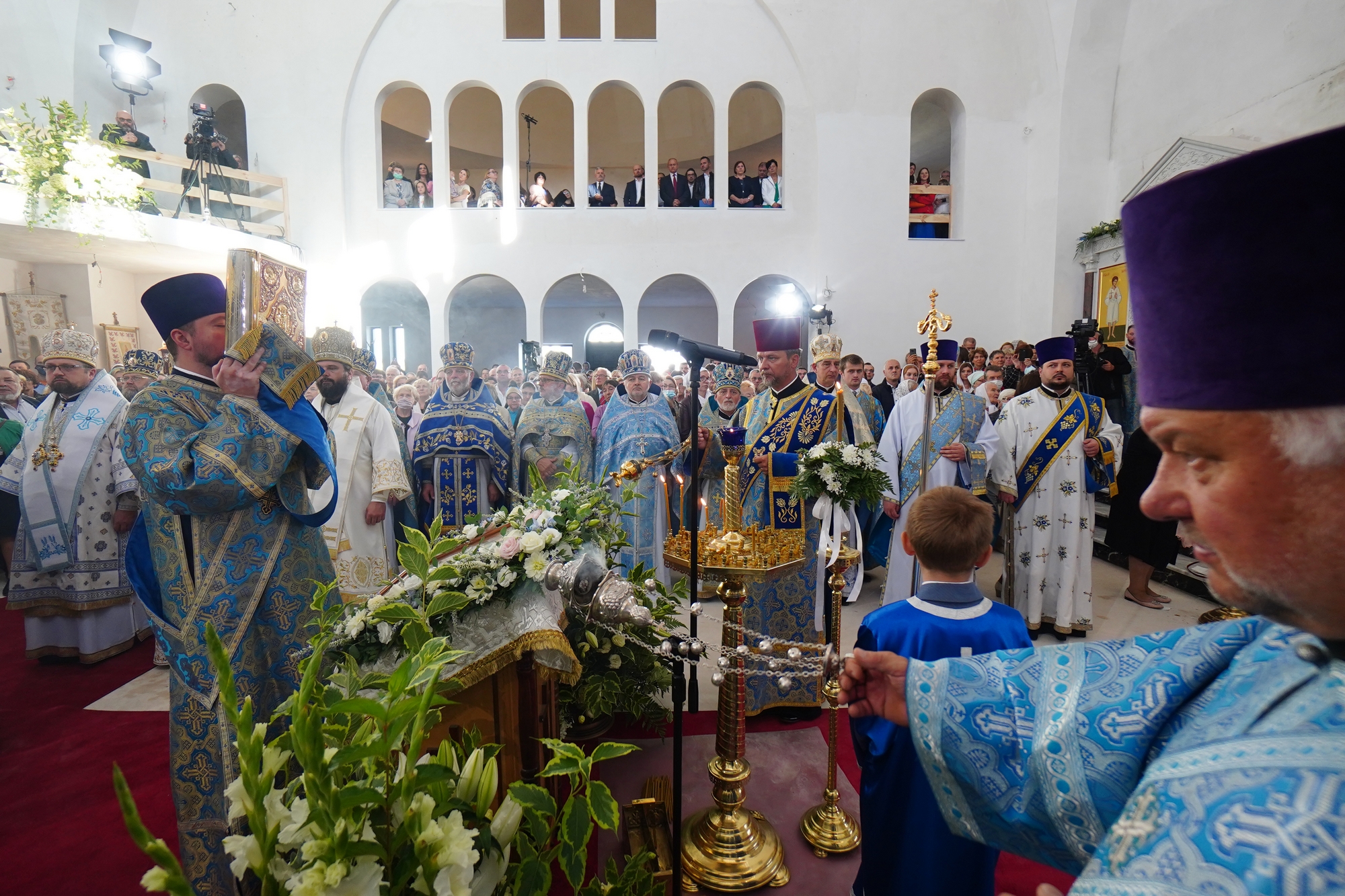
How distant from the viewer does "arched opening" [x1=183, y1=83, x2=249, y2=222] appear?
13430mm

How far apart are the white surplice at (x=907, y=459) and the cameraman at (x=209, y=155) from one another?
46.9 ft

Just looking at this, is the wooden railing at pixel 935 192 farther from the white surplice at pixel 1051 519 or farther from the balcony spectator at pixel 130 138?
the balcony spectator at pixel 130 138

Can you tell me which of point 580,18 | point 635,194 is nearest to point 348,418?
point 635,194

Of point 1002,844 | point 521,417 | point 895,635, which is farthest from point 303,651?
point 521,417

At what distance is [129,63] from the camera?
14219 millimetres

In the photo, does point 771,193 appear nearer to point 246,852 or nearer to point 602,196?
point 602,196

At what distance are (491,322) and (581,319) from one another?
2930 mm

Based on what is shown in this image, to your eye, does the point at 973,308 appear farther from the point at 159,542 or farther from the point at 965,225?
the point at 159,542

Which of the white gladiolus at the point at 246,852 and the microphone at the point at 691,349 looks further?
the microphone at the point at 691,349

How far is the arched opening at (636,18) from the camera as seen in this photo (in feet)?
→ 62.7

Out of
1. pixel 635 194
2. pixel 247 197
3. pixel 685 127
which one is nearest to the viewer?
pixel 247 197

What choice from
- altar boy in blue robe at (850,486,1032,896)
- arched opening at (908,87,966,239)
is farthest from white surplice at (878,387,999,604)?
arched opening at (908,87,966,239)

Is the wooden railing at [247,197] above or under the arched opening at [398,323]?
above

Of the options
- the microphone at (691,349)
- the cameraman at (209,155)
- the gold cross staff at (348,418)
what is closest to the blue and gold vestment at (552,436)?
the gold cross staff at (348,418)
